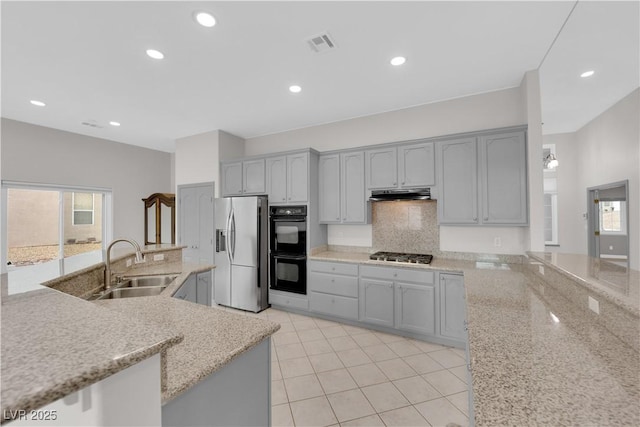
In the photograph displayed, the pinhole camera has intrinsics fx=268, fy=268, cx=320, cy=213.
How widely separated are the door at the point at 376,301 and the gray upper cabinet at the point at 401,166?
1.24 meters

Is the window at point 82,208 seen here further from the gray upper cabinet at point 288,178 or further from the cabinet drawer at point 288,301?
the cabinet drawer at point 288,301

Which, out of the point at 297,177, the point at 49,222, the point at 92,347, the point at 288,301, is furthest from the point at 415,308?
the point at 49,222

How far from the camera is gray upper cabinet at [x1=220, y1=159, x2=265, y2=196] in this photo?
4.22 metres

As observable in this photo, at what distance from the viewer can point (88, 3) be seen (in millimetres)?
1875

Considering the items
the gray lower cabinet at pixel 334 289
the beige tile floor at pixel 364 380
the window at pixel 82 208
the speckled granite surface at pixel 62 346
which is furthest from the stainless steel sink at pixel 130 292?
the window at pixel 82 208

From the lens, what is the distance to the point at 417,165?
3.32 meters

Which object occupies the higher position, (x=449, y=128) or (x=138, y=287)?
(x=449, y=128)

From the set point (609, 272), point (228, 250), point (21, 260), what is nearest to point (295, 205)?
point (228, 250)

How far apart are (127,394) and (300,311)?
346 cm

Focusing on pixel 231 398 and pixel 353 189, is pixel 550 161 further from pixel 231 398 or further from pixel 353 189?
pixel 231 398

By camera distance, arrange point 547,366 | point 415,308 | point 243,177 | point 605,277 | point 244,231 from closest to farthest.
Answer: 1. point 547,366
2. point 605,277
3. point 415,308
4. point 244,231
5. point 243,177

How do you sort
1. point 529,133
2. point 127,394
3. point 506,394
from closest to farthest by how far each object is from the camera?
point 127,394
point 506,394
point 529,133

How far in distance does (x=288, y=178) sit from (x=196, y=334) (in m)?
2.97

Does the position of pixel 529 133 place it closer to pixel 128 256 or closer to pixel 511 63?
pixel 511 63
